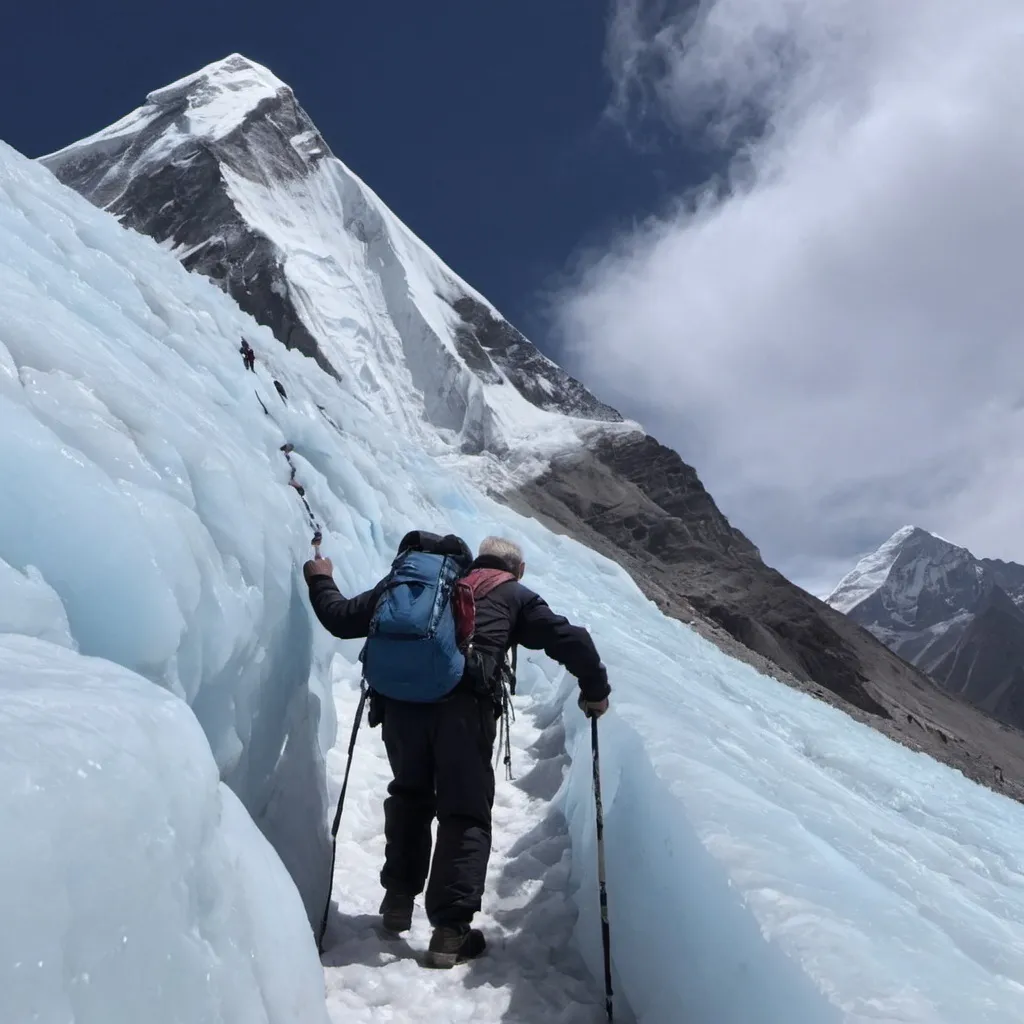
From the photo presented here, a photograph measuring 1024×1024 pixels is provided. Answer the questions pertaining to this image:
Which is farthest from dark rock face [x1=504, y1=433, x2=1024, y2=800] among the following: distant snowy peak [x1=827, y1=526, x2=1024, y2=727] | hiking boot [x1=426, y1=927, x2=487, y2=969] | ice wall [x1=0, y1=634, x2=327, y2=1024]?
distant snowy peak [x1=827, y1=526, x2=1024, y2=727]

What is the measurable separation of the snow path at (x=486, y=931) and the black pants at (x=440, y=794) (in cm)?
20

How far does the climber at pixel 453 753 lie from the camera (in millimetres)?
2914

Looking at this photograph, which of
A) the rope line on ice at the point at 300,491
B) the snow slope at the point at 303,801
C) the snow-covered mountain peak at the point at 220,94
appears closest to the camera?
the snow slope at the point at 303,801

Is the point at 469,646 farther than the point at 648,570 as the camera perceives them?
No

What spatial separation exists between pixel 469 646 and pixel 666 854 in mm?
1024

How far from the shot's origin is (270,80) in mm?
84562

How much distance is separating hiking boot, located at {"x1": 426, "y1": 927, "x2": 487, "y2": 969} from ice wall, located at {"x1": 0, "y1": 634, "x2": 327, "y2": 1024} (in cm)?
84

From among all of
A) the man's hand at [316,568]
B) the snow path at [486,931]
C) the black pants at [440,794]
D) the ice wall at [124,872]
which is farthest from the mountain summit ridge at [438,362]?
the ice wall at [124,872]

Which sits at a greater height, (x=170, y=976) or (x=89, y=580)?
(x=89, y=580)

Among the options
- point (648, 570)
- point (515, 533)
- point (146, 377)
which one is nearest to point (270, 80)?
point (648, 570)

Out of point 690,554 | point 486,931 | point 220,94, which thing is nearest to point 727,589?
point 690,554

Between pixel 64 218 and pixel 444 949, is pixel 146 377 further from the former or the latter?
pixel 64 218

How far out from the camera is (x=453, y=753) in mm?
3072

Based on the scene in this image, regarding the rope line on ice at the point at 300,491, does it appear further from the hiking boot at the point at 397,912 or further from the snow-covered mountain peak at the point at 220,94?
the snow-covered mountain peak at the point at 220,94
